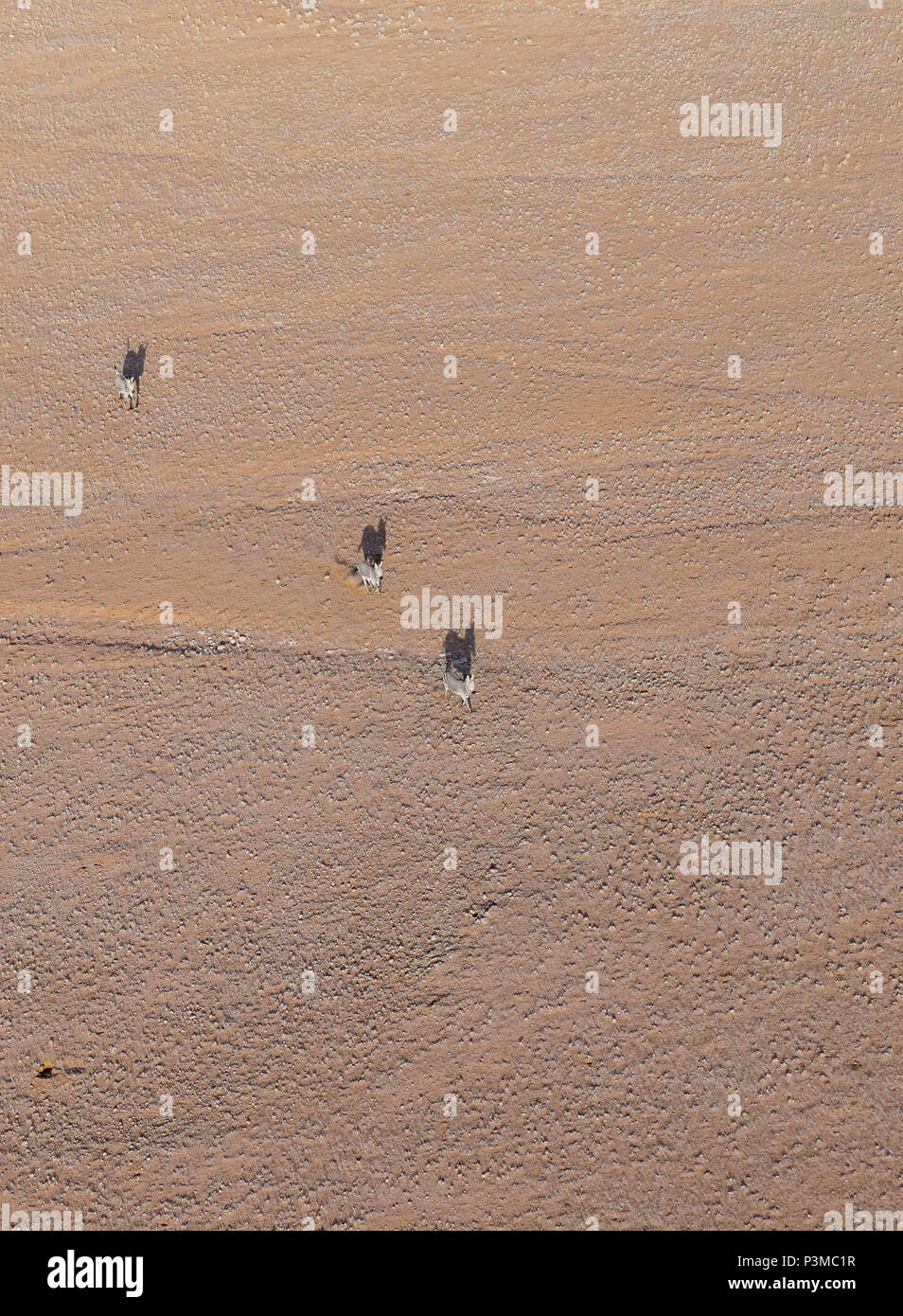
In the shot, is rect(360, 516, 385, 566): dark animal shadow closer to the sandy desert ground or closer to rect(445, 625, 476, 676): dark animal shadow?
the sandy desert ground

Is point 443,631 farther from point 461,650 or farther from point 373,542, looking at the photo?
point 373,542

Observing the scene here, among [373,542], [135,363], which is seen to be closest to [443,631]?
[373,542]

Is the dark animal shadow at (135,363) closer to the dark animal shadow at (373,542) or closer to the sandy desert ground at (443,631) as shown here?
the sandy desert ground at (443,631)

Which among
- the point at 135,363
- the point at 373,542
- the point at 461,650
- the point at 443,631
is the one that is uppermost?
the point at 135,363

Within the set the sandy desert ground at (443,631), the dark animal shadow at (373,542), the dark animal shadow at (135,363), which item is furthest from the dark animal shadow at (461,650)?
the dark animal shadow at (135,363)

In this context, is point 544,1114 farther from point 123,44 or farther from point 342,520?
point 123,44

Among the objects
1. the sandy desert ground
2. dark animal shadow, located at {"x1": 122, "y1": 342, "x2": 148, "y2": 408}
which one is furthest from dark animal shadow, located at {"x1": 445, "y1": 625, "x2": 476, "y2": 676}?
dark animal shadow, located at {"x1": 122, "y1": 342, "x2": 148, "y2": 408}
